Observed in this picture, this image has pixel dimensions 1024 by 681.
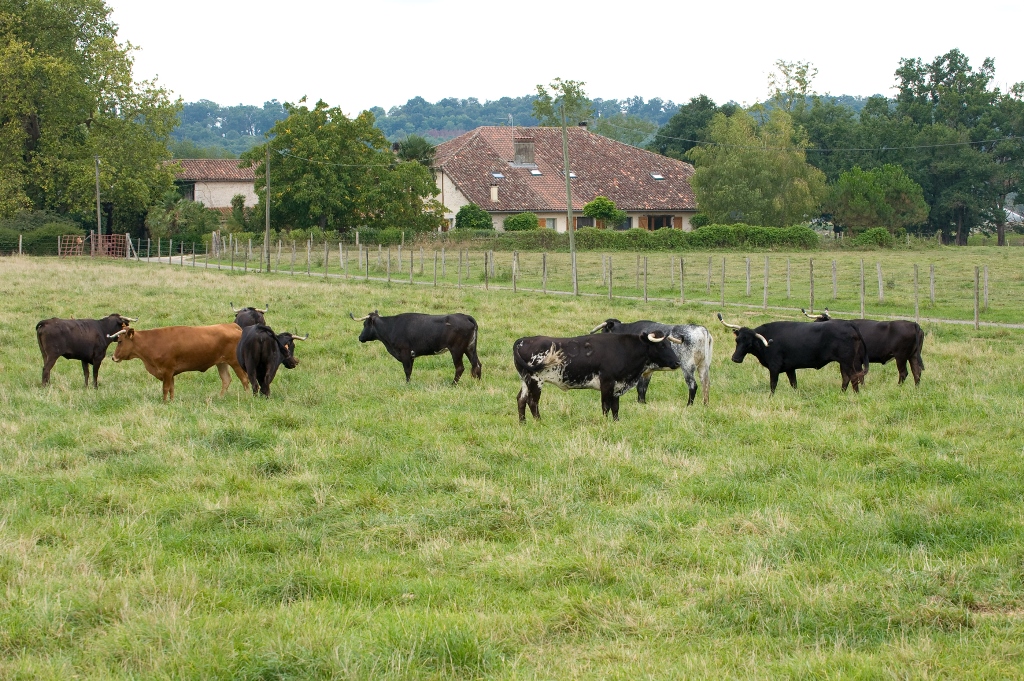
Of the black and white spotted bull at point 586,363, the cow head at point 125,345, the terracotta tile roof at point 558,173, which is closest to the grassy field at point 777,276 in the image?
the terracotta tile roof at point 558,173

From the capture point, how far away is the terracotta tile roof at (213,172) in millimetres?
84875

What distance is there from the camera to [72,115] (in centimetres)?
6312

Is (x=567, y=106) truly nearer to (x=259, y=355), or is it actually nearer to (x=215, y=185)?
(x=215, y=185)

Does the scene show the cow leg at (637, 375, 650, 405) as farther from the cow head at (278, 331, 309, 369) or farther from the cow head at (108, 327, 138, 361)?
the cow head at (108, 327, 138, 361)

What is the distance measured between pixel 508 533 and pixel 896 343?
27.0 ft

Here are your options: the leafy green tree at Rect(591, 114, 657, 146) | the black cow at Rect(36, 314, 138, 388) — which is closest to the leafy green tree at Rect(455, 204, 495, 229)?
the black cow at Rect(36, 314, 138, 388)

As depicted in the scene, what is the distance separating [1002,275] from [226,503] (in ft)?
114

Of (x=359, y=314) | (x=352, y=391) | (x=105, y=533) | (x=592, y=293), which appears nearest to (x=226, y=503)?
(x=105, y=533)

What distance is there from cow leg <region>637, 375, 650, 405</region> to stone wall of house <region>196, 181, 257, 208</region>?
76.3 m

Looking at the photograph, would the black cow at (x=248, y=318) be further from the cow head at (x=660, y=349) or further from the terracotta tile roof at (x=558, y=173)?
the terracotta tile roof at (x=558, y=173)

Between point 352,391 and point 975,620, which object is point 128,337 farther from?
point 975,620

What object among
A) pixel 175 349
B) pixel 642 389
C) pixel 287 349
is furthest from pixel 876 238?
pixel 175 349

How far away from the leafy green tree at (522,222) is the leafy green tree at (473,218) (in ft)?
3.63

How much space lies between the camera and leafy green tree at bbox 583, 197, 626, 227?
6538 centimetres
